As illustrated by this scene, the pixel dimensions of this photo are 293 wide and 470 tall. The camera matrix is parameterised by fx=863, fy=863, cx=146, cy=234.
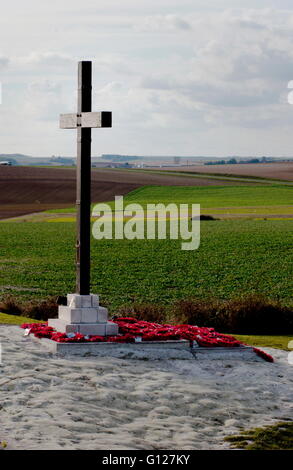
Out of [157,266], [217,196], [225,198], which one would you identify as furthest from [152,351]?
[217,196]

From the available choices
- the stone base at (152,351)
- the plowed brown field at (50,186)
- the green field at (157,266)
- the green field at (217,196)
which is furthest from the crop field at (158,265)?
the plowed brown field at (50,186)

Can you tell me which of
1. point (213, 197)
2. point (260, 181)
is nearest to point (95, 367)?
point (213, 197)

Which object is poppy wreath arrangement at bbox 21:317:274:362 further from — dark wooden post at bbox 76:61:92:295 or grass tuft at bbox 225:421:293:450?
grass tuft at bbox 225:421:293:450

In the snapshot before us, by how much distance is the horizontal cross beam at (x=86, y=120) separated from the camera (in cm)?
1350

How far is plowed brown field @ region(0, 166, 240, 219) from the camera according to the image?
257 ft

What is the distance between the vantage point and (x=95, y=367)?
1177 centimetres

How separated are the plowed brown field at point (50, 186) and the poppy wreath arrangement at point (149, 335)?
53.3m

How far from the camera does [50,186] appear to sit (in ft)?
299

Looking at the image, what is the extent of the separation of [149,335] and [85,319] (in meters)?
1.06

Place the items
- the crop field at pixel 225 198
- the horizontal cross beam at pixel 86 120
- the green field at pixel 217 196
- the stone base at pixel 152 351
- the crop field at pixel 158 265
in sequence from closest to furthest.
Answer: the stone base at pixel 152 351 → the horizontal cross beam at pixel 86 120 → the crop field at pixel 158 265 → the crop field at pixel 225 198 → the green field at pixel 217 196

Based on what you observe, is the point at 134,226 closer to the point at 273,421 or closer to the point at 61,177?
the point at 273,421

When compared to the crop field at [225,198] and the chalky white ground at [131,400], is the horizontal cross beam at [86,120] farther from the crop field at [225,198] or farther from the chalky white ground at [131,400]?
the crop field at [225,198]
